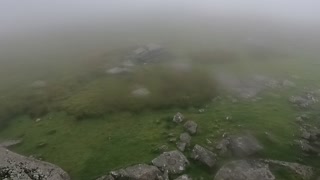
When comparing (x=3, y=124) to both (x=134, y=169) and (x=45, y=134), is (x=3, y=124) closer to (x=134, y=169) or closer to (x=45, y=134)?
(x=45, y=134)

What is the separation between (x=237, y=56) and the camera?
362 ft

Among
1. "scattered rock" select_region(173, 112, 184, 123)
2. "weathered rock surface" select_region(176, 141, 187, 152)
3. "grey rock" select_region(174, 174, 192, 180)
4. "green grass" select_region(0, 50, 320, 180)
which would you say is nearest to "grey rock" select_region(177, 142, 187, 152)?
"weathered rock surface" select_region(176, 141, 187, 152)

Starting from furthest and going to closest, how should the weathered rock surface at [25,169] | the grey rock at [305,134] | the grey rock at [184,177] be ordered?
1. the grey rock at [305,134]
2. the grey rock at [184,177]
3. the weathered rock surface at [25,169]

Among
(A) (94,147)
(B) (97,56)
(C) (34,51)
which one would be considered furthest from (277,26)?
(A) (94,147)

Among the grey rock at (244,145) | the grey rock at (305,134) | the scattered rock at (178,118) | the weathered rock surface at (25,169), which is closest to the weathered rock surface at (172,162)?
the grey rock at (244,145)

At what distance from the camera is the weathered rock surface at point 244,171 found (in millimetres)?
47031

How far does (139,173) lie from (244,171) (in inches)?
546

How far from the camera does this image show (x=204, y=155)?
5066 centimetres

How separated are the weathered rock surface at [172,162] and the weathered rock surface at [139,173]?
130 centimetres

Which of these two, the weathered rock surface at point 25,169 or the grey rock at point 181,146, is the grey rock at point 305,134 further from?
the weathered rock surface at point 25,169

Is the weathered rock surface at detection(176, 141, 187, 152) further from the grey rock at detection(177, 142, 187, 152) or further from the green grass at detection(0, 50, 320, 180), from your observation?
the green grass at detection(0, 50, 320, 180)

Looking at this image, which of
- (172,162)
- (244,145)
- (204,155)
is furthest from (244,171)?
(172,162)

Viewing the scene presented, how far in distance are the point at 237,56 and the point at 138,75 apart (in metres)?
36.4

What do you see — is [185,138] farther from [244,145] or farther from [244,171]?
[244,171]
